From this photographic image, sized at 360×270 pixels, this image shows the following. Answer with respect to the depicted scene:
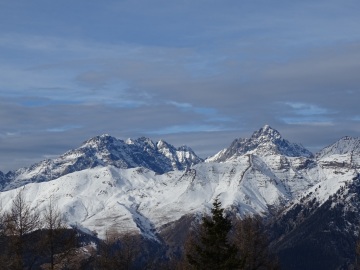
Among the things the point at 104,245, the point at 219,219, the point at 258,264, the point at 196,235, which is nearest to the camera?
the point at 219,219

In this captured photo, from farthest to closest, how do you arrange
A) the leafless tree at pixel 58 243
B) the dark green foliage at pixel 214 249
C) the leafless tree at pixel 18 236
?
the dark green foliage at pixel 214 249
the leafless tree at pixel 58 243
the leafless tree at pixel 18 236

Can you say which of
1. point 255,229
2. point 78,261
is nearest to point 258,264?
point 255,229

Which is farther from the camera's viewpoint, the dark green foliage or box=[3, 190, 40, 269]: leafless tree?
the dark green foliage

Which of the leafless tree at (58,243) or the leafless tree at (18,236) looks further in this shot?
the leafless tree at (58,243)

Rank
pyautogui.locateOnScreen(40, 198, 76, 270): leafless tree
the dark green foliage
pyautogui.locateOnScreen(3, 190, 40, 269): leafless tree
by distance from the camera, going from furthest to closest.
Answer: the dark green foliage
pyautogui.locateOnScreen(40, 198, 76, 270): leafless tree
pyautogui.locateOnScreen(3, 190, 40, 269): leafless tree

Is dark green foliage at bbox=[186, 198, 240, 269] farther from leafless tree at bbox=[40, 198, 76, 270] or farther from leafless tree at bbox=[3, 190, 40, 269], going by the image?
leafless tree at bbox=[3, 190, 40, 269]

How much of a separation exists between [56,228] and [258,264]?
23703 mm

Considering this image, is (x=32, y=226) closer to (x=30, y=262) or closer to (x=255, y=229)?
(x=30, y=262)

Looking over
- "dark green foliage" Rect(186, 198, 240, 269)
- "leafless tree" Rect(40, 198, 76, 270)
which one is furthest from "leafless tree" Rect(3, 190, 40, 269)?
"dark green foliage" Rect(186, 198, 240, 269)

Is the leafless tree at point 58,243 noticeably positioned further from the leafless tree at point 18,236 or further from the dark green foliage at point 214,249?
the dark green foliage at point 214,249

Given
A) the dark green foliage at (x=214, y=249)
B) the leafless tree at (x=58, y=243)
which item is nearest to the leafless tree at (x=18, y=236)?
the leafless tree at (x=58, y=243)

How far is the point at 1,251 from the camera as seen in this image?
77812 millimetres

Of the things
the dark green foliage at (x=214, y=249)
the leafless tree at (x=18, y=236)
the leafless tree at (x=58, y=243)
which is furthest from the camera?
the dark green foliage at (x=214, y=249)

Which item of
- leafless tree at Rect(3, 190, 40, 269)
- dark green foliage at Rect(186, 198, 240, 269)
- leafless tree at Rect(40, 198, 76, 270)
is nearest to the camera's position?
leafless tree at Rect(3, 190, 40, 269)
